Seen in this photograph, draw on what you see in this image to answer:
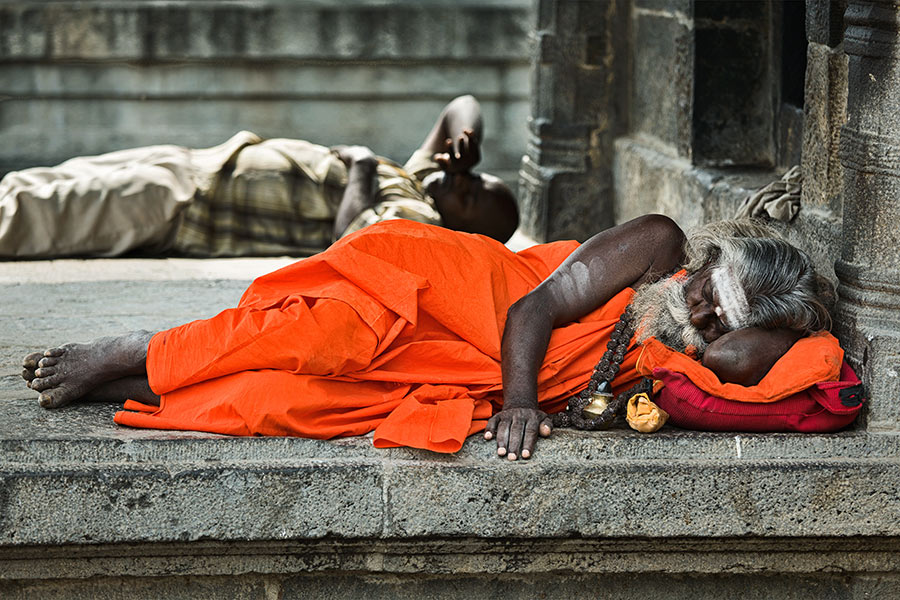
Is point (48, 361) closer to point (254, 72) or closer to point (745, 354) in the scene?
point (745, 354)

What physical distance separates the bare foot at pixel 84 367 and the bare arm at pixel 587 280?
1055 mm

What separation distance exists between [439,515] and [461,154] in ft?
11.1

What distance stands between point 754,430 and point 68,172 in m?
4.34

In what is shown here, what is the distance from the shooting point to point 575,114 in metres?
6.92

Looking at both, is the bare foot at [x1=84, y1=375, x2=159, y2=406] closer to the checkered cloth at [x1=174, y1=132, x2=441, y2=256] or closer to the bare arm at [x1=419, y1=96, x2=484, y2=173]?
the checkered cloth at [x1=174, y1=132, x2=441, y2=256]

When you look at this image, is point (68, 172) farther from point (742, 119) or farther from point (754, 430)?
point (754, 430)

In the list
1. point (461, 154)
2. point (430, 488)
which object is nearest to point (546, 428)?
point (430, 488)

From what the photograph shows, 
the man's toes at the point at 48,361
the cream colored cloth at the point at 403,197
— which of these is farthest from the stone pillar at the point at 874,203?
the cream colored cloth at the point at 403,197

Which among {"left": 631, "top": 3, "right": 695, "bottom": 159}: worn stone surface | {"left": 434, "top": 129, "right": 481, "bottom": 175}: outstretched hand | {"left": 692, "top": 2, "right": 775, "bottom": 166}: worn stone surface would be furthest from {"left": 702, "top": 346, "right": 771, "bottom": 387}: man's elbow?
{"left": 434, "top": 129, "right": 481, "bottom": 175}: outstretched hand

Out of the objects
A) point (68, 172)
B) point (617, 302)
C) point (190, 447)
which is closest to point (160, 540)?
point (190, 447)

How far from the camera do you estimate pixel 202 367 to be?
11.3 feet

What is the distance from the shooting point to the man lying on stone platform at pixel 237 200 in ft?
20.6

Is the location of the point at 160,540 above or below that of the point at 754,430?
below

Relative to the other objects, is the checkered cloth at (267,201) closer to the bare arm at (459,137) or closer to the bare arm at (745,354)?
the bare arm at (459,137)
